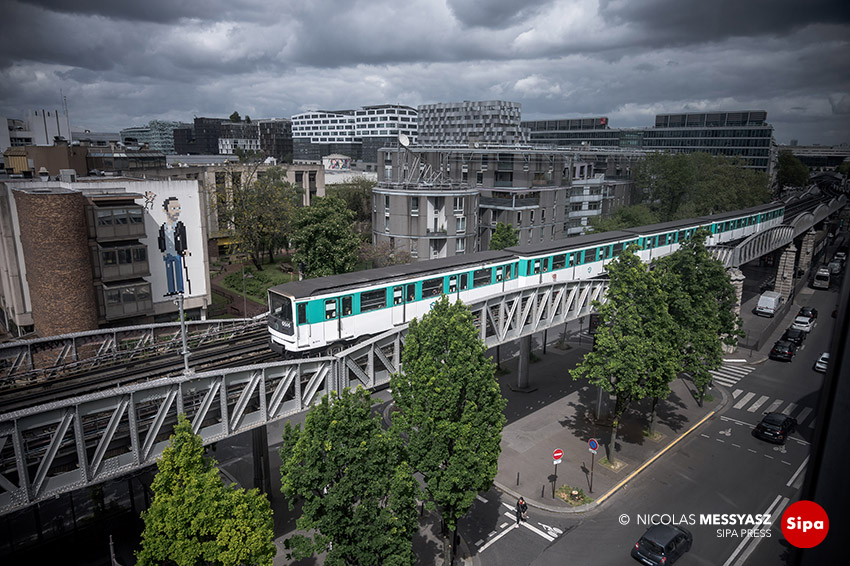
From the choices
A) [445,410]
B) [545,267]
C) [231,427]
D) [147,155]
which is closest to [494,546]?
[445,410]

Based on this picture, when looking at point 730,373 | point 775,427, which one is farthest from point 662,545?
point 730,373

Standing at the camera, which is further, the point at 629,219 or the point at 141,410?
the point at 629,219

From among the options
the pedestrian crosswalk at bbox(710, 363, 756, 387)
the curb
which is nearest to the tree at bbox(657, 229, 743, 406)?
the curb

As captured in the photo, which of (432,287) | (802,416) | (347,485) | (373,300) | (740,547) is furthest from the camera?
(802,416)

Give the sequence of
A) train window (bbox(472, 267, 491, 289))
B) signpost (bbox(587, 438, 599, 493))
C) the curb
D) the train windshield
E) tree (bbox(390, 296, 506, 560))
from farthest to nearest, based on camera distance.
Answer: train window (bbox(472, 267, 491, 289)), signpost (bbox(587, 438, 599, 493)), the curb, the train windshield, tree (bbox(390, 296, 506, 560))

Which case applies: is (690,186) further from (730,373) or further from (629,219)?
(730,373)

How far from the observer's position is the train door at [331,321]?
1002 inches

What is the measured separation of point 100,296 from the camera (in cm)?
3641

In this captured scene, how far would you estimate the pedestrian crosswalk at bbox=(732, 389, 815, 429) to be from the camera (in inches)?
1377

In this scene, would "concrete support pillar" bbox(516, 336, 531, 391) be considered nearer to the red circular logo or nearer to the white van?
the red circular logo

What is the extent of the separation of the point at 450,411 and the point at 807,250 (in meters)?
69.8

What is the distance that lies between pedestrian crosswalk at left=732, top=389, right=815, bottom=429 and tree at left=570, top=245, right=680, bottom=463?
41.6 feet

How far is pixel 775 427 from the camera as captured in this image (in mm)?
31078

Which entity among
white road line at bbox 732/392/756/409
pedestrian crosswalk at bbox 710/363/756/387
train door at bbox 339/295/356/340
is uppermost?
train door at bbox 339/295/356/340
